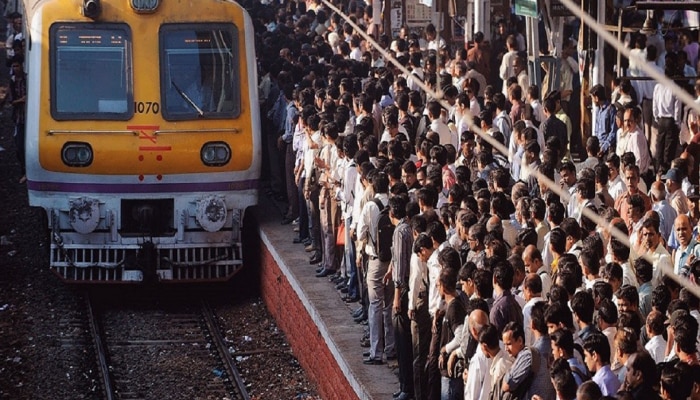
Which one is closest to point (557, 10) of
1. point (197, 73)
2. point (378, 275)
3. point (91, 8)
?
point (197, 73)

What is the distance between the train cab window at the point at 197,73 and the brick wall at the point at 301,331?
151 centimetres

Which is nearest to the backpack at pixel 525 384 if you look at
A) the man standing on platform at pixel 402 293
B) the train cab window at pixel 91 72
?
the man standing on platform at pixel 402 293

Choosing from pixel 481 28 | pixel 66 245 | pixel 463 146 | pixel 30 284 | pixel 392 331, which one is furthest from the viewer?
pixel 481 28

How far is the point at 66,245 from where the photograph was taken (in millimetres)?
14711

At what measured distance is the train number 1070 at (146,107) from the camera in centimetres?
1485

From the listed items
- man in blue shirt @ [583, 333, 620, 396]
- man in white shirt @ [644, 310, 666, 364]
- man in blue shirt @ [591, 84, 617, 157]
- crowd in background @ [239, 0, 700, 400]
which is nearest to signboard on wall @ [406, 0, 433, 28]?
crowd in background @ [239, 0, 700, 400]

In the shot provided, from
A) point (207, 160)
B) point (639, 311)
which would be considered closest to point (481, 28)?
point (207, 160)

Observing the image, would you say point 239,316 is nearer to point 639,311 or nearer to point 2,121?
point 639,311

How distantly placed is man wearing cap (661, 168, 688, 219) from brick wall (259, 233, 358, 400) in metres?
2.56

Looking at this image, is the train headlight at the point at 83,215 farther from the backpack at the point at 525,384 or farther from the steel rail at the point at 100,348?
the backpack at the point at 525,384

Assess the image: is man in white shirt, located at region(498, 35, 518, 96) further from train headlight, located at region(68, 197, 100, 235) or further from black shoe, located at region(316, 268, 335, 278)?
train headlight, located at region(68, 197, 100, 235)

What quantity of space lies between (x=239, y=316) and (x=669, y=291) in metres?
7.02

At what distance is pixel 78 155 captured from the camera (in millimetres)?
14727

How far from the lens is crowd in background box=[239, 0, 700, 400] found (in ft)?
26.7
